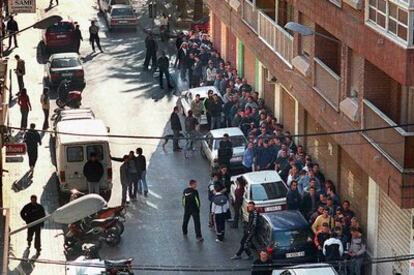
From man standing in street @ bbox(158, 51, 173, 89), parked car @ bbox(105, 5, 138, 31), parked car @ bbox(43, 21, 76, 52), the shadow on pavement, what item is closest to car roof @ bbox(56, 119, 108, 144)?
the shadow on pavement

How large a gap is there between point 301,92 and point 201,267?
6.72m

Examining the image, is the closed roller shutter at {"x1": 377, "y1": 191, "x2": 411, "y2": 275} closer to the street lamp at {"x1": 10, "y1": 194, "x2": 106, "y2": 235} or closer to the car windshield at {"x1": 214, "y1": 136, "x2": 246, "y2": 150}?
the car windshield at {"x1": 214, "y1": 136, "x2": 246, "y2": 150}

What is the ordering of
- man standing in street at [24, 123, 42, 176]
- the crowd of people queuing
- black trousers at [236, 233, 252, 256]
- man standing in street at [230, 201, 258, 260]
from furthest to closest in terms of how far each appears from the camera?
man standing in street at [24, 123, 42, 176], black trousers at [236, 233, 252, 256], man standing in street at [230, 201, 258, 260], the crowd of people queuing

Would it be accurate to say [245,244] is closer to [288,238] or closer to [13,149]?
[288,238]

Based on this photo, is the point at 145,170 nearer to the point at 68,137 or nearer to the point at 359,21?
the point at 68,137

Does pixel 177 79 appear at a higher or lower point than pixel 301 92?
lower

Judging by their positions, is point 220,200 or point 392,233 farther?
point 220,200

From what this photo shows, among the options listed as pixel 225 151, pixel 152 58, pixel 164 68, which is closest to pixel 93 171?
pixel 225 151

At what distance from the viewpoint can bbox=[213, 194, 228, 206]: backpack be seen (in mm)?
30948

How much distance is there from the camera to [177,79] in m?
49.5

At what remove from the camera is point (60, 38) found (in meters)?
54.2

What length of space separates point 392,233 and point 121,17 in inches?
1331

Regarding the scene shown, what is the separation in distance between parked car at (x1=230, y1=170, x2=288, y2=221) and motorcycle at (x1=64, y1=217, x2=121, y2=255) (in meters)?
3.44

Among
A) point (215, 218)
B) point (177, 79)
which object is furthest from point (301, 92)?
point (177, 79)
